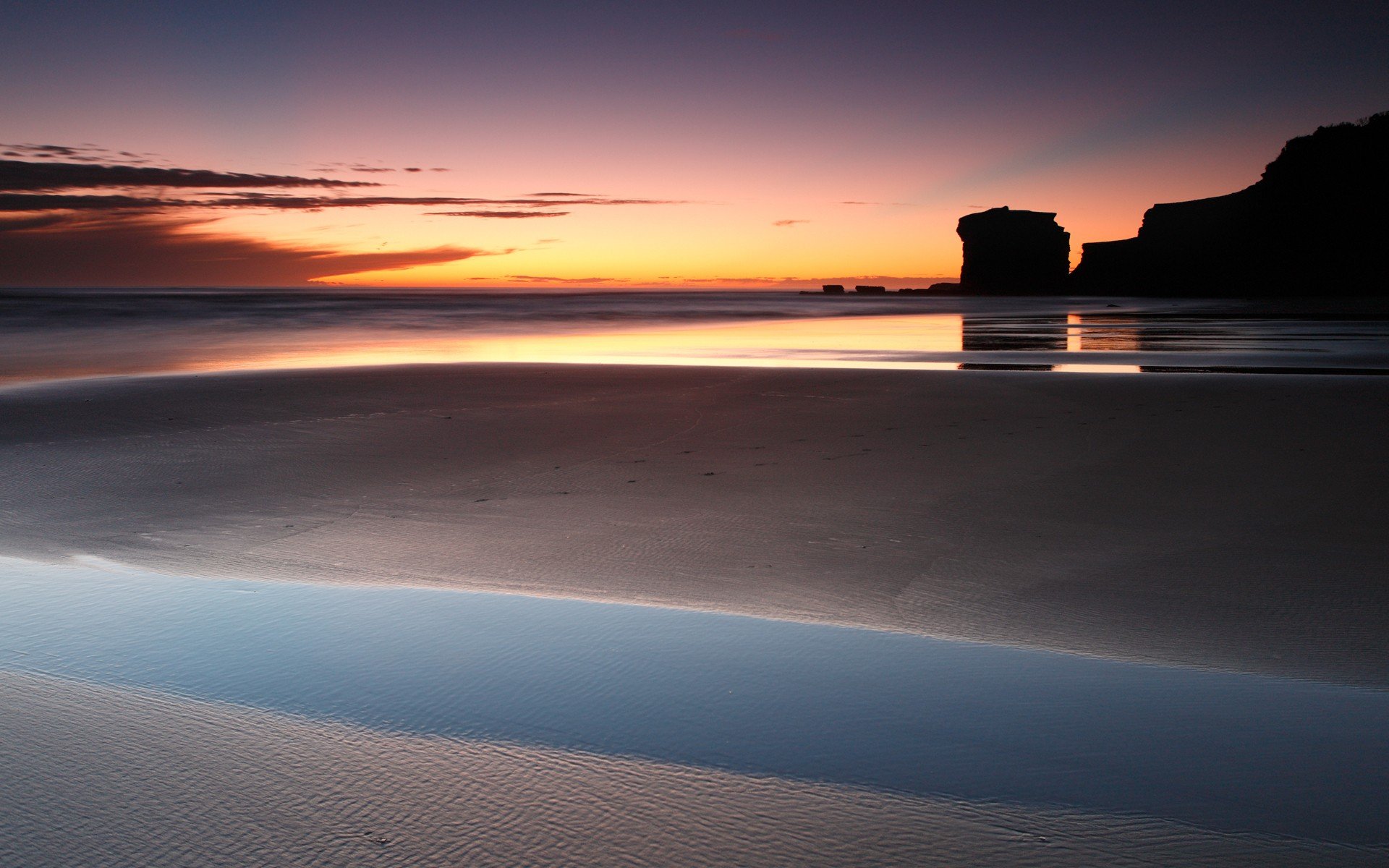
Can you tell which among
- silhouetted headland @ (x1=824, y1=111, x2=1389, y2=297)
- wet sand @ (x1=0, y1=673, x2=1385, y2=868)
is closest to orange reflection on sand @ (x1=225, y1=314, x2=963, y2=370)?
wet sand @ (x1=0, y1=673, x2=1385, y2=868)

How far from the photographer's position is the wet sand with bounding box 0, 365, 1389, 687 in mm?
3377

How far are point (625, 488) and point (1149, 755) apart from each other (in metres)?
3.48

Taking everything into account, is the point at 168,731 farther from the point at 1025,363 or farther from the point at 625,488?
the point at 1025,363

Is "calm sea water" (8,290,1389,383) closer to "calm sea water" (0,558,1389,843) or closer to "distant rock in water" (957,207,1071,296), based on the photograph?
"calm sea water" (0,558,1389,843)

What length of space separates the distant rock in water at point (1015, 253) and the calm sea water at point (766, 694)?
13472cm

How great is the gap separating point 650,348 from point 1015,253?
413 ft

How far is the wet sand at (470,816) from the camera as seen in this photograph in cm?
184

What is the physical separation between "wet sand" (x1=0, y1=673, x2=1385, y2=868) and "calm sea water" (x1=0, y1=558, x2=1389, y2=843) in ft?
0.29

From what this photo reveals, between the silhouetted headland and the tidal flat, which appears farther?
the silhouetted headland

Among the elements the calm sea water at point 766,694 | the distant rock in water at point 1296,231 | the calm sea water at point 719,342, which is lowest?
the calm sea water at point 766,694

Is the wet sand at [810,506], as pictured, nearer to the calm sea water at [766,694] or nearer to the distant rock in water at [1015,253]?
the calm sea water at [766,694]

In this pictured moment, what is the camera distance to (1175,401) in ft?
28.9

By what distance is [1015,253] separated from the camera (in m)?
133

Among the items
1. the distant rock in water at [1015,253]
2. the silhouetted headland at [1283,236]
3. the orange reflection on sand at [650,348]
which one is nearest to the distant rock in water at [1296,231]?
the silhouetted headland at [1283,236]
